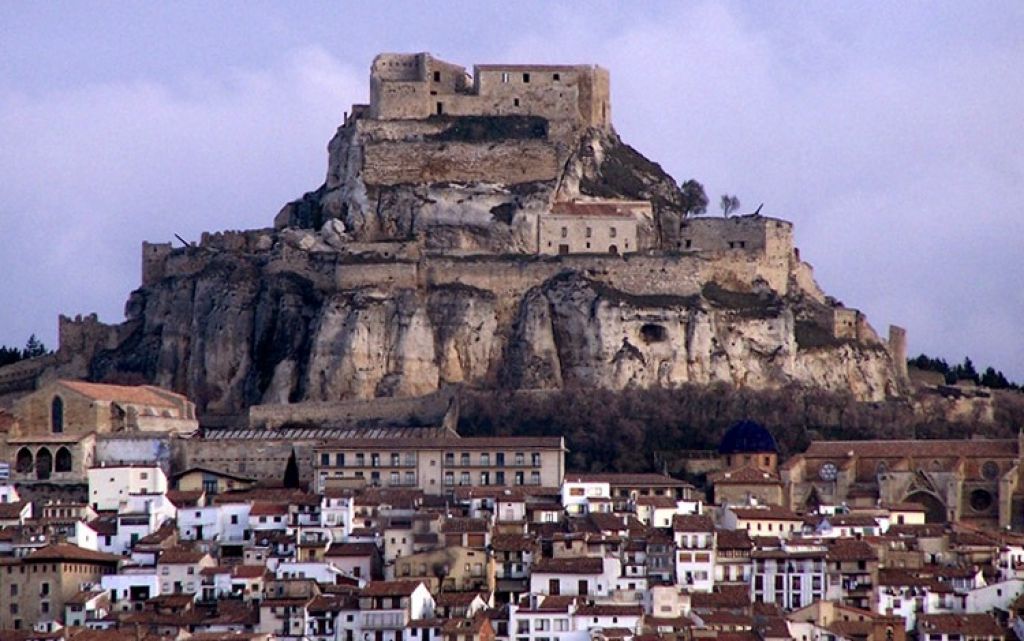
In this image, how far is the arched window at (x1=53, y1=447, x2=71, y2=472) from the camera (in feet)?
327

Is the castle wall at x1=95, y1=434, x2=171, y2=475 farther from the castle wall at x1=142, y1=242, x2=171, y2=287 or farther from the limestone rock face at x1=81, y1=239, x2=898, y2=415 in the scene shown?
the castle wall at x1=142, y1=242, x2=171, y2=287

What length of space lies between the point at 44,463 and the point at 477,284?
16328mm

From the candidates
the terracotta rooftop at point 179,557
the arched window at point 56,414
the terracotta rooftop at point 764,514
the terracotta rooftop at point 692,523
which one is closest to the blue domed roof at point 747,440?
the terracotta rooftop at point 764,514

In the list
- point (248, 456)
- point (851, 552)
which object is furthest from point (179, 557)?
point (851, 552)

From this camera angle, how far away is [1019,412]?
109m

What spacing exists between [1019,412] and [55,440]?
31.8 metres

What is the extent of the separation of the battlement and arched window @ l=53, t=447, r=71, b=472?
1995 cm

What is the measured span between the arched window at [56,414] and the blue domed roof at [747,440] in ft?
66.5

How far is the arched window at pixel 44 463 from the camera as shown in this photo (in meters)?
99.4

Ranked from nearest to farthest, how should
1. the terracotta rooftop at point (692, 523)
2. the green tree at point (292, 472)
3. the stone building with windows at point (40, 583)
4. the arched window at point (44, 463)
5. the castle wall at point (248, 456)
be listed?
the stone building with windows at point (40, 583)
the terracotta rooftop at point (692, 523)
the green tree at point (292, 472)
the arched window at point (44, 463)
the castle wall at point (248, 456)

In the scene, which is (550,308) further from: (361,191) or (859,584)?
(859,584)

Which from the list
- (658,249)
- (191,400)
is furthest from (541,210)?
(191,400)

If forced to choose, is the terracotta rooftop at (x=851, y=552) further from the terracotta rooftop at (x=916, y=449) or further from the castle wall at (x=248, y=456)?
the castle wall at (x=248, y=456)

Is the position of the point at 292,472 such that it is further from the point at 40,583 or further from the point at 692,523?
the point at 692,523
